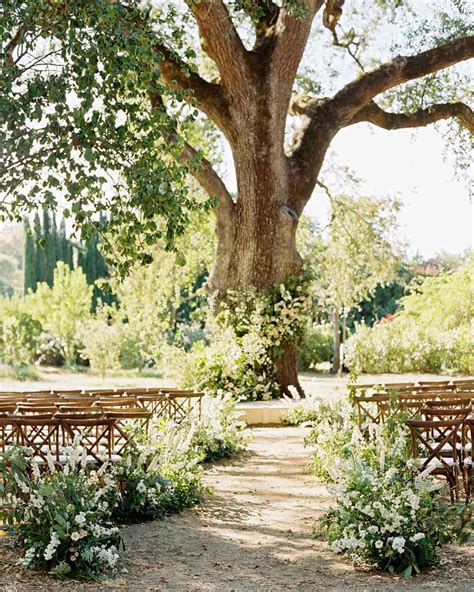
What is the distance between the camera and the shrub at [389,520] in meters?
5.63

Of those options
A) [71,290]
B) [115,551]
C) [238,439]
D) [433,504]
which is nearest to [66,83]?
[115,551]

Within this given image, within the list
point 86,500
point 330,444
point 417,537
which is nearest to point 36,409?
point 86,500

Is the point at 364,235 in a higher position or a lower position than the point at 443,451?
higher

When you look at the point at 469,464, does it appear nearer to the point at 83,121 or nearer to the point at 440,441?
Result: the point at 440,441

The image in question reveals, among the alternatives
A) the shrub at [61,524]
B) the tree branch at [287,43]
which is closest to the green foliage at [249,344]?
the tree branch at [287,43]

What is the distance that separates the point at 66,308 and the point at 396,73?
13222 millimetres

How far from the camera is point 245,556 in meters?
→ 6.19

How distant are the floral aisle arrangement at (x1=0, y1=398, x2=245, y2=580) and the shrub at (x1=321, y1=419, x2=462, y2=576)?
1.49 metres

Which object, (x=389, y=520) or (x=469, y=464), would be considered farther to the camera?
(x=469, y=464)

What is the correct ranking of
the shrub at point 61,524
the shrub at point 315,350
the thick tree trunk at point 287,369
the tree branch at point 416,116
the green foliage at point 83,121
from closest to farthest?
the shrub at point 61,524
the green foliage at point 83,121
the thick tree trunk at point 287,369
the tree branch at point 416,116
the shrub at point 315,350

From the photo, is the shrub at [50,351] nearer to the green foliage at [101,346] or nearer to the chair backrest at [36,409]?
the green foliage at [101,346]

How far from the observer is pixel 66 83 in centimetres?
684

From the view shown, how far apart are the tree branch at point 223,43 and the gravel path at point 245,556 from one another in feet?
26.2

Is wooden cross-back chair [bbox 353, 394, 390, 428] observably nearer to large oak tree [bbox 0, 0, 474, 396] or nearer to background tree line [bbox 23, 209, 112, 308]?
large oak tree [bbox 0, 0, 474, 396]
